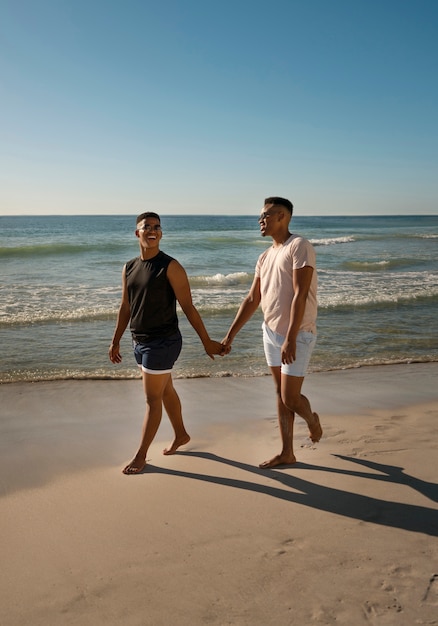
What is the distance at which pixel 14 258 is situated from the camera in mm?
28156

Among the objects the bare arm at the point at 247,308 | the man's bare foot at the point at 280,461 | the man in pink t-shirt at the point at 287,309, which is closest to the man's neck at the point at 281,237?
the man in pink t-shirt at the point at 287,309

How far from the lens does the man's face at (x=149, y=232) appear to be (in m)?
4.09

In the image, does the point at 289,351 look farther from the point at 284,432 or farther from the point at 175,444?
the point at 175,444

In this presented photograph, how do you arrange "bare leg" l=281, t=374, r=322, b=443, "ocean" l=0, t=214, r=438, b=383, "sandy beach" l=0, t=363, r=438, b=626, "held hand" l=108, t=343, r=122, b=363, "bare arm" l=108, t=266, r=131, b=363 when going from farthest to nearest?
"ocean" l=0, t=214, r=438, b=383
"held hand" l=108, t=343, r=122, b=363
"bare arm" l=108, t=266, r=131, b=363
"bare leg" l=281, t=374, r=322, b=443
"sandy beach" l=0, t=363, r=438, b=626

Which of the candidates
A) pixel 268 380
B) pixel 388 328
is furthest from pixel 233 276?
pixel 268 380

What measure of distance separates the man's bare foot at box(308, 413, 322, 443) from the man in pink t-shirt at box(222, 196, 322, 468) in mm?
76

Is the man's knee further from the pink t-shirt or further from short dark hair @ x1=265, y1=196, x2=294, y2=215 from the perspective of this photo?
short dark hair @ x1=265, y1=196, x2=294, y2=215

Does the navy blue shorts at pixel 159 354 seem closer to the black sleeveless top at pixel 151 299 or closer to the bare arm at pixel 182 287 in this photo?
the black sleeveless top at pixel 151 299

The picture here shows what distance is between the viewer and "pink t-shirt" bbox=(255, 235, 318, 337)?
3838 millimetres

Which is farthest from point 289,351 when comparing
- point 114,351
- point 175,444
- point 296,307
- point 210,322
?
point 210,322

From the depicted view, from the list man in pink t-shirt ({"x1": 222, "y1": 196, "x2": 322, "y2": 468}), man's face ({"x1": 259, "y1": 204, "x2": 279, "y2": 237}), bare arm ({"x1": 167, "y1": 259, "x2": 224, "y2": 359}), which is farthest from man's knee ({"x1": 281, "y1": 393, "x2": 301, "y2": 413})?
Answer: man's face ({"x1": 259, "y1": 204, "x2": 279, "y2": 237})

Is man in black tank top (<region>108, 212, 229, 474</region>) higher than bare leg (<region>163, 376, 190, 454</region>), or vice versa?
man in black tank top (<region>108, 212, 229, 474</region>)

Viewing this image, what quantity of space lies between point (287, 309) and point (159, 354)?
98cm

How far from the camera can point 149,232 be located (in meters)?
4.10
